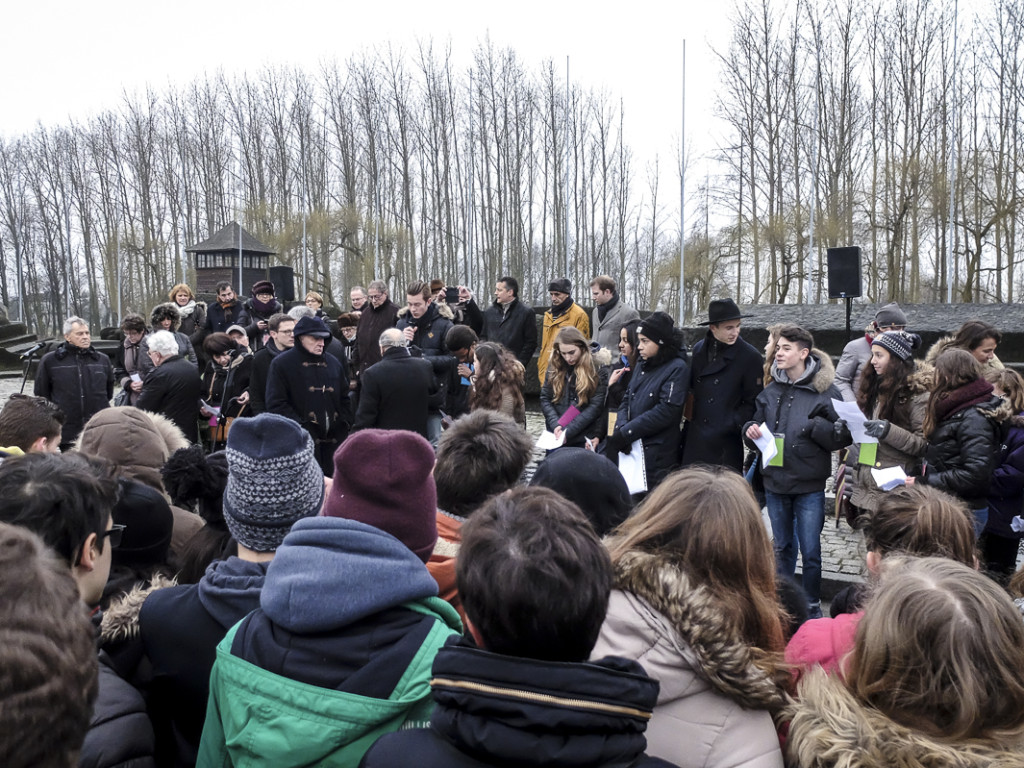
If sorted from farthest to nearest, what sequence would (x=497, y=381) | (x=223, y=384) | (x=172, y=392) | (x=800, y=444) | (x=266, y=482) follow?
(x=223, y=384) → (x=172, y=392) → (x=497, y=381) → (x=800, y=444) → (x=266, y=482)

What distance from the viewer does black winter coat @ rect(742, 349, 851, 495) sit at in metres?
5.04

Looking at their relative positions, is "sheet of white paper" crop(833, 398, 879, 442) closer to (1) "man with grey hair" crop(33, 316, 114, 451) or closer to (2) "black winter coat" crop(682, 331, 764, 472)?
(2) "black winter coat" crop(682, 331, 764, 472)

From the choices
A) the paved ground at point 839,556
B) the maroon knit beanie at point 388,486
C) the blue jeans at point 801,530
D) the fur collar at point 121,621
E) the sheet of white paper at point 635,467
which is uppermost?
the maroon knit beanie at point 388,486

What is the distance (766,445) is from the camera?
5148 millimetres

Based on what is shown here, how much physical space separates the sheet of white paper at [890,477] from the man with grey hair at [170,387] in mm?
5435

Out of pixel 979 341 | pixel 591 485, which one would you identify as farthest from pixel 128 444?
pixel 979 341

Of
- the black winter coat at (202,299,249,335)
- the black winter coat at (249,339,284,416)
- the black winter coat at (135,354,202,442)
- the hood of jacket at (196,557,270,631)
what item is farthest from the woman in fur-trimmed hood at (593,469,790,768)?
the black winter coat at (202,299,249,335)

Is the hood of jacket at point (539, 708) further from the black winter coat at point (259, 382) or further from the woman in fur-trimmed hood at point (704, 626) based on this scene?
the black winter coat at point (259, 382)

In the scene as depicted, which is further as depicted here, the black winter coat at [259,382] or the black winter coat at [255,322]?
the black winter coat at [255,322]

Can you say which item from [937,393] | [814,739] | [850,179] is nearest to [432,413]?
[937,393]

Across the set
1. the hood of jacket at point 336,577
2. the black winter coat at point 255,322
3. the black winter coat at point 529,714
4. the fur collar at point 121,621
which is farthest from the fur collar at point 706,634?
the black winter coat at point 255,322

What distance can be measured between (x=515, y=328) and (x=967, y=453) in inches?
223

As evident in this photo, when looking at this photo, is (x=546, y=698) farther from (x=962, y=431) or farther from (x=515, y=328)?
(x=515, y=328)

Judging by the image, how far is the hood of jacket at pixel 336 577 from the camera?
5.65 ft
